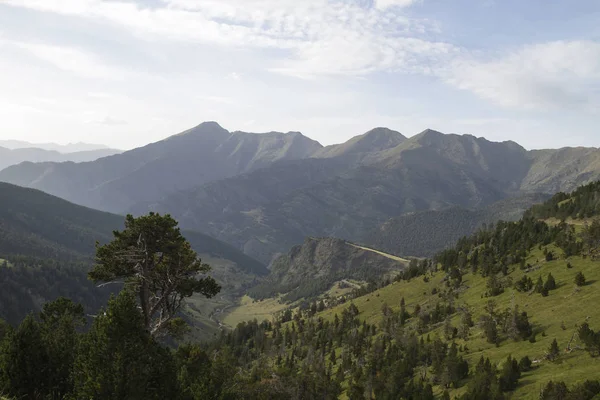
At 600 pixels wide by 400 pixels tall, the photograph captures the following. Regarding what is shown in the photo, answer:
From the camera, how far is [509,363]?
59.7 m

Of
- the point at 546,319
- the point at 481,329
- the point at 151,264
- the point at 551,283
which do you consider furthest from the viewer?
the point at 481,329

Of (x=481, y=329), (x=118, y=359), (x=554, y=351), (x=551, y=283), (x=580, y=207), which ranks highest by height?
(x=580, y=207)

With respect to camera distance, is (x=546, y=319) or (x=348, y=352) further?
(x=348, y=352)

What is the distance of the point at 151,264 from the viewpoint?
4119cm

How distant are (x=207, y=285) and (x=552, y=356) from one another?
5173cm

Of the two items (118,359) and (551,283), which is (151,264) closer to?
(118,359)

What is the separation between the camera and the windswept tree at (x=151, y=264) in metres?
40.1

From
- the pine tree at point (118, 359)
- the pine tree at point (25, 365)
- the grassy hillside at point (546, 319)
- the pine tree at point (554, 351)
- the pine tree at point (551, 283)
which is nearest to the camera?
the pine tree at point (118, 359)

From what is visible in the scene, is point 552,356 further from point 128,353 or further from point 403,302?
point 403,302

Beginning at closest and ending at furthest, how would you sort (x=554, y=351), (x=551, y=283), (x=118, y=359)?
(x=118, y=359) → (x=554, y=351) → (x=551, y=283)

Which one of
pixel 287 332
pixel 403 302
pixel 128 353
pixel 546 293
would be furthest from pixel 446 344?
pixel 287 332

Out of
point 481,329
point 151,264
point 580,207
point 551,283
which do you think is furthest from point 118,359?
point 580,207

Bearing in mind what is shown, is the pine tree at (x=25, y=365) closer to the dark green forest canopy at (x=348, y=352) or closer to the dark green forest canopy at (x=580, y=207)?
the dark green forest canopy at (x=348, y=352)

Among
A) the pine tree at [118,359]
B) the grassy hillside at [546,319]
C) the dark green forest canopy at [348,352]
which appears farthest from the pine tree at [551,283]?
the pine tree at [118,359]
